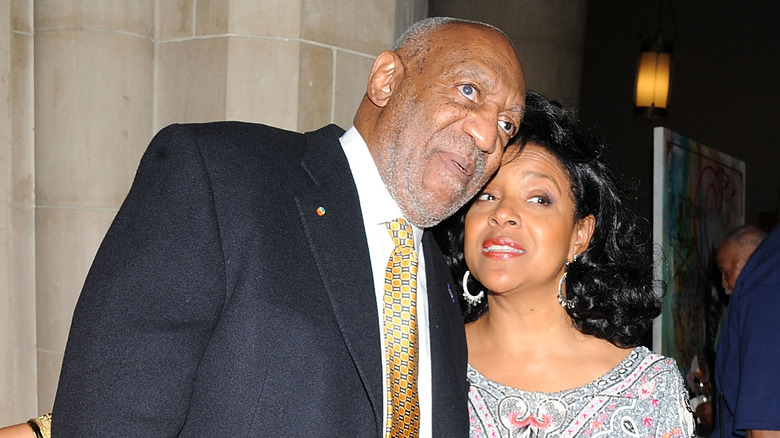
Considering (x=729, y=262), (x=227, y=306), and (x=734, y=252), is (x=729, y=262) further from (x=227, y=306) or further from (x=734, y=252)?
(x=227, y=306)

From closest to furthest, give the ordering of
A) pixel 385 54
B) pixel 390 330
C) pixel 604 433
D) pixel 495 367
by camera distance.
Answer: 1. pixel 390 330
2. pixel 385 54
3. pixel 604 433
4. pixel 495 367

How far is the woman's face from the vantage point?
1.97m

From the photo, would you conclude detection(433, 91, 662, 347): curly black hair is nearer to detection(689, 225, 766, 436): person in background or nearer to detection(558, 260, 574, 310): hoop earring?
detection(558, 260, 574, 310): hoop earring

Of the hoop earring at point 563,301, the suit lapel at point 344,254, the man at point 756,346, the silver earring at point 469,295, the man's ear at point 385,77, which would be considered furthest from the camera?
the man at point 756,346

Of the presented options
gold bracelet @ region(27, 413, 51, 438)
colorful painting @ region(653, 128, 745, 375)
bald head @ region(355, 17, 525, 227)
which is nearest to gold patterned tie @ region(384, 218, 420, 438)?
bald head @ region(355, 17, 525, 227)

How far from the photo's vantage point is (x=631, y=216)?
230cm

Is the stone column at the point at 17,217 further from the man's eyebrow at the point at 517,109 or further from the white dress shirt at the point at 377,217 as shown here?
the man's eyebrow at the point at 517,109

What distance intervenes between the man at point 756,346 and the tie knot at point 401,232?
1.52 m

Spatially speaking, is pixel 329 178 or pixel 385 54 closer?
pixel 329 178

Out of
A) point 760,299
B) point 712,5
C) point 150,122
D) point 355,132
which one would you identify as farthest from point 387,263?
point 712,5

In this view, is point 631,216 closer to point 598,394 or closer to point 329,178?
point 598,394

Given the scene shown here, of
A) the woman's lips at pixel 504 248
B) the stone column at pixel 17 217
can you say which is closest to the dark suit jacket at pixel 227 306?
the woman's lips at pixel 504 248

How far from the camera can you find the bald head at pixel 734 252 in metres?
3.80

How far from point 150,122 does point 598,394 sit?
170 centimetres
